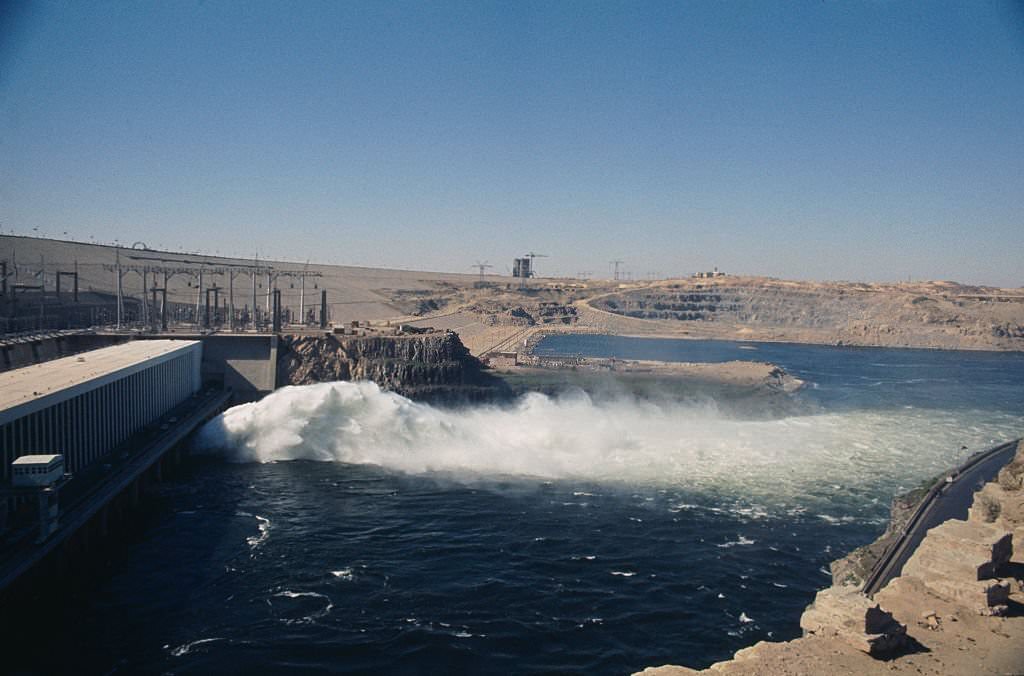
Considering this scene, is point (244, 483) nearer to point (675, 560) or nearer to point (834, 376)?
point (675, 560)

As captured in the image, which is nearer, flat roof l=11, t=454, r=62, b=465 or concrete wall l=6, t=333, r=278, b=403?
flat roof l=11, t=454, r=62, b=465

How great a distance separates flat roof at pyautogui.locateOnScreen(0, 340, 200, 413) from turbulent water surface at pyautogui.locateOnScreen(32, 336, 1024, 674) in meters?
7.34

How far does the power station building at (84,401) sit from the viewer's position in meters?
28.6

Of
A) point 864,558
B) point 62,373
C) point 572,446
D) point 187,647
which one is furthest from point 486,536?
point 62,373

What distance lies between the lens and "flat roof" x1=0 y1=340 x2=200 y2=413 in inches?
1181

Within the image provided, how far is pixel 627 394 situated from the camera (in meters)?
75.7

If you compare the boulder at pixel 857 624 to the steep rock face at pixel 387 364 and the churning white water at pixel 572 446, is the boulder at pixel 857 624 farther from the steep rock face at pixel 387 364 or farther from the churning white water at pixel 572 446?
the steep rock face at pixel 387 364

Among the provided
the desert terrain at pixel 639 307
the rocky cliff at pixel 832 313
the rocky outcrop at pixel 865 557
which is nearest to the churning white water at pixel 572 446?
the rocky outcrop at pixel 865 557

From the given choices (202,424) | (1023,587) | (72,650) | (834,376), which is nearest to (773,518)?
(1023,587)

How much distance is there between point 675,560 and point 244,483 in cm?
→ 2492

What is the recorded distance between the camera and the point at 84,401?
33.7 meters

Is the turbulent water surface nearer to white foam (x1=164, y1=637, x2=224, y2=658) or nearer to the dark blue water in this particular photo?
white foam (x1=164, y1=637, x2=224, y2=658)

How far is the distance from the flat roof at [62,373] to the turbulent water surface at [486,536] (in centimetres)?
734

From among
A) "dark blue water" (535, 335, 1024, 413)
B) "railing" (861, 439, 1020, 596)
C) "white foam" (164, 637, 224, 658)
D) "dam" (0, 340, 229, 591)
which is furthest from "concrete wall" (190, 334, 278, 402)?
"dark blue water" (535, 335, 1024, 413)
